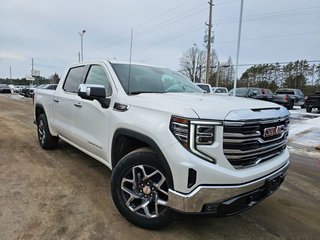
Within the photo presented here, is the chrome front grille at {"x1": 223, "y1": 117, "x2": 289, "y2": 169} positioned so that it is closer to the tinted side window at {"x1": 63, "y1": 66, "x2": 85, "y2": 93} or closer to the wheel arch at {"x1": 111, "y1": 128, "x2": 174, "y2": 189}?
the wheel arch at {"x1": 111, "y1": 128, "x2": 174, "y2": 189}

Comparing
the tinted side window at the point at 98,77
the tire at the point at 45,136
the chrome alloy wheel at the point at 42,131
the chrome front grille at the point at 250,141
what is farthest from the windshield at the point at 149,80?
the chrome alloy wheel at the point at 42,131

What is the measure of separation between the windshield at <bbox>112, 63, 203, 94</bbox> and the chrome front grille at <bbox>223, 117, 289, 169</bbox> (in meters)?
1.46

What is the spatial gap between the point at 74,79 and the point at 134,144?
85.6 inches

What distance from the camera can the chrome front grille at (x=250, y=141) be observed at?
2.44m

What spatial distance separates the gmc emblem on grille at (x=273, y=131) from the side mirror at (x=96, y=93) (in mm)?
1851

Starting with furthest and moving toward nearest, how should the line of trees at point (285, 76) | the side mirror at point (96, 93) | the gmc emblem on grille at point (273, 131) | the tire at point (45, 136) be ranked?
the line of trees at point (285, 76) → the tire at point (45, 136) → the side mirror at point (96, 93) → the gmc emblem on grille at point (273, 131)

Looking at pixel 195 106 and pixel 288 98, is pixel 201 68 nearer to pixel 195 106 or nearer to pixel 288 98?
pixel 288 98

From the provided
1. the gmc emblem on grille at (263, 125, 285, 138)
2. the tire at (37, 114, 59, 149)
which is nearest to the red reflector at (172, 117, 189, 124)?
the gmc emblem on grille at (263, 125, 285, 138)

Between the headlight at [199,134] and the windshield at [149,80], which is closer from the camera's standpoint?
the headlight at [199,134]

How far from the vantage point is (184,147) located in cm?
245

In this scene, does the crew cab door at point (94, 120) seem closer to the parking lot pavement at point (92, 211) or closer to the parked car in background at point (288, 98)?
the parking lot pavement at point (92, 211)

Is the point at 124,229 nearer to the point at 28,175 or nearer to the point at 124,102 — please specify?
the point at 124,102

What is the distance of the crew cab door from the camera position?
11.8 feet

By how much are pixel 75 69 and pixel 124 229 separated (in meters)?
3.10
